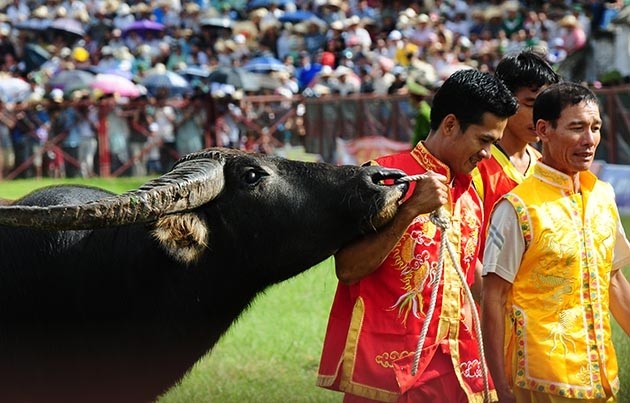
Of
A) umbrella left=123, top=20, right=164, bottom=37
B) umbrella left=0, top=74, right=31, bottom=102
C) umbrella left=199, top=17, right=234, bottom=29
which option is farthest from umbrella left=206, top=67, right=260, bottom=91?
umbrella left=123, top=20, right=164, bottom=37

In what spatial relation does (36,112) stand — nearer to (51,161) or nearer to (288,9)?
(51,161)

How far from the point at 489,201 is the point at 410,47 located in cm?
1490

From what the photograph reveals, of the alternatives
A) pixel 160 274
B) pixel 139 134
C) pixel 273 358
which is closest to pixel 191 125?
pixel 139 134

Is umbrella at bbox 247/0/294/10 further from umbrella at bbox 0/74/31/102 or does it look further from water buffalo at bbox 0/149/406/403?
water buffalo at bbox 0/149/406/403

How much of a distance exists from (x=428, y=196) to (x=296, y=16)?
1936 centimetres

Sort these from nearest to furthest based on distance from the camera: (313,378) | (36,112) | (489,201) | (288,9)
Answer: (489,201) → (313,378) → (36,112) → (288,9)

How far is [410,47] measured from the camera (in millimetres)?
19375

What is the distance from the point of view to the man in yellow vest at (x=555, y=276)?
416 centimetres

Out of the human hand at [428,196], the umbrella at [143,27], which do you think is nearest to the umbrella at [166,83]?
the umbrella at [143,27]

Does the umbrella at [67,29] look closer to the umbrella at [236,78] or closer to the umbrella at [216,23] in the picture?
the umbrella at [216,23]

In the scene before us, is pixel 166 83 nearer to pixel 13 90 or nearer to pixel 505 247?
pixel 13 90

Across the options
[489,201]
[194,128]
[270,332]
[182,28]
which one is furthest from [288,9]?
[489,201]

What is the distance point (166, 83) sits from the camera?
21000 millimetres

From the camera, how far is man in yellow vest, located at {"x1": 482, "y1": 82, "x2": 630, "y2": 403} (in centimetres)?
416
